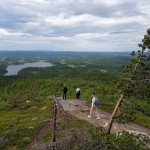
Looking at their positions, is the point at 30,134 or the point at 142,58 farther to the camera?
the point at 30,134

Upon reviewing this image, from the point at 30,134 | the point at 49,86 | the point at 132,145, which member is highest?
the point at 132,145

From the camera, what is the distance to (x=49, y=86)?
121625 mm

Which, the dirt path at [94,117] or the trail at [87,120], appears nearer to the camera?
the trail at [87,120]

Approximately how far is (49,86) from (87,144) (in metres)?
102

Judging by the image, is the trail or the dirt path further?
the dirt path

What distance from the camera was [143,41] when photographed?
88.4ft

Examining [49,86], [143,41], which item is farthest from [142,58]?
[49,86]

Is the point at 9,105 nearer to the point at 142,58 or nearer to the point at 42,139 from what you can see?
the point at 42,139

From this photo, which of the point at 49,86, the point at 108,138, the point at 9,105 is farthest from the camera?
the point at 49,86

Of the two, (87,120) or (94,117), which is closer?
(87,120)

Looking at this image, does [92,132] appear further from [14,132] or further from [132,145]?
[14,132]

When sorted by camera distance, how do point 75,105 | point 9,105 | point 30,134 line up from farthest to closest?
point 9,105, point 75,105, point 30,134

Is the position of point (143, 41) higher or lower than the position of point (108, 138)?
higher

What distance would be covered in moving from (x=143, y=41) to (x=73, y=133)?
1163 cm
